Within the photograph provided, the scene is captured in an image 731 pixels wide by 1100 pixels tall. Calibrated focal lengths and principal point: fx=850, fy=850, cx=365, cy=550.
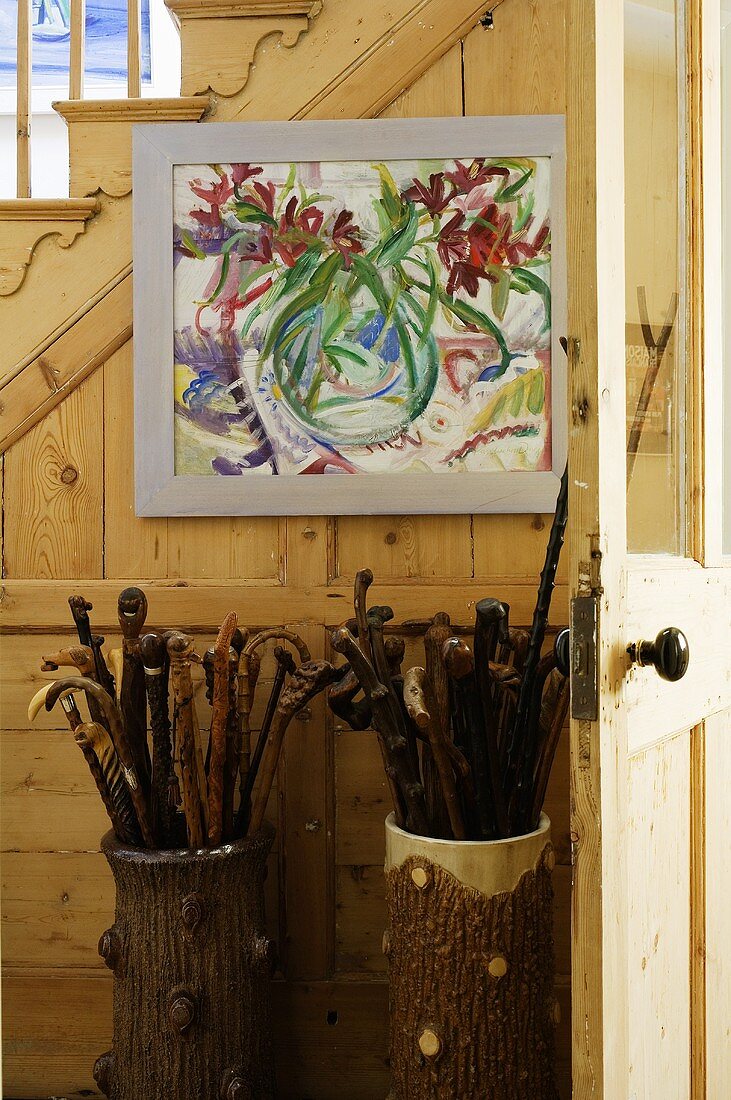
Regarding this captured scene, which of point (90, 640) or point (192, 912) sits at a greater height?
point (90, 640)

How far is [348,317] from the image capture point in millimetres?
1580

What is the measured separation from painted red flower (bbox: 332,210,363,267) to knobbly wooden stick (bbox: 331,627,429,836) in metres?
0.74

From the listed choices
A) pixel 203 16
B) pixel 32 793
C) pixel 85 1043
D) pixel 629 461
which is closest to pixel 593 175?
pixel 629 461

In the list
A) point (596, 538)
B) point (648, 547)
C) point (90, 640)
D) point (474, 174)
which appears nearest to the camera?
point (596, 538)

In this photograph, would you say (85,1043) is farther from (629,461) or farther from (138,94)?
(138,94)

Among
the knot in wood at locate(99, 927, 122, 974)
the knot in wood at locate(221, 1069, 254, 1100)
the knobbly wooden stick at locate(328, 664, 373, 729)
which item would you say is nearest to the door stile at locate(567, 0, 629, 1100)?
the knobbly wooden stick at locate(328, 664, 373, 729)

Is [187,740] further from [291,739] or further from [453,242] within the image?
[453,242]

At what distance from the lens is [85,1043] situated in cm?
161

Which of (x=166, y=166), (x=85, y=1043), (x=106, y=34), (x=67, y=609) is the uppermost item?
(x=106, y=34)

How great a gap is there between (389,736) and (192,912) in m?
0.40

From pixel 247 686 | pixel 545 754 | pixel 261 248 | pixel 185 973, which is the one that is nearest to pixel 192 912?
pixel 185 973

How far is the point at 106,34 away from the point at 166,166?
1509 mm

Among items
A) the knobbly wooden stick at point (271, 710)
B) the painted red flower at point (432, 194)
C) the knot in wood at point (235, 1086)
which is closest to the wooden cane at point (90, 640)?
the knobbly wooden stick at point (271, 710)

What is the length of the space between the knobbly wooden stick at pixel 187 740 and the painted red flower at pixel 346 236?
781 millimetres
